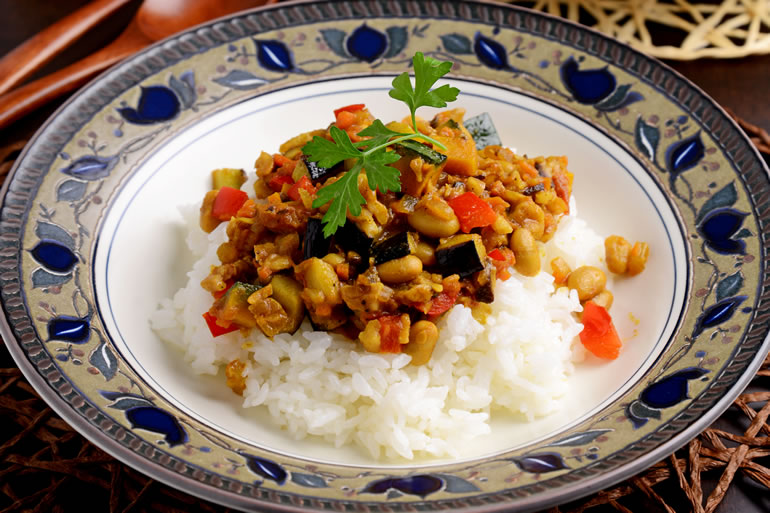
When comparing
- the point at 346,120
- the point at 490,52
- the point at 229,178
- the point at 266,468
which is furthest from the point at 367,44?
the point at 266,468

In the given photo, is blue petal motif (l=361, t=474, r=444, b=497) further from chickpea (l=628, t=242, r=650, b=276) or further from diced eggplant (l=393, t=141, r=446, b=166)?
chickpea (l=628, t=242, r=650, b=276)

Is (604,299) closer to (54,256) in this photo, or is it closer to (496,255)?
(496,255)

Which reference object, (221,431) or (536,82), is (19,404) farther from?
(536,82)

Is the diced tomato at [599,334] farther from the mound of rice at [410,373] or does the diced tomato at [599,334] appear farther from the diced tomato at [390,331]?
the diced tomato at [390,331]

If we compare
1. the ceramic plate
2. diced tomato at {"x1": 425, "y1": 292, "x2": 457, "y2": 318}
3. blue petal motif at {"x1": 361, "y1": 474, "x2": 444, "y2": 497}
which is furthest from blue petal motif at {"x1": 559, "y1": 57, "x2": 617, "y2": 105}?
blue petal motif at {"x1": 361, "y1": 474, "x2": 444, "y2": 497}

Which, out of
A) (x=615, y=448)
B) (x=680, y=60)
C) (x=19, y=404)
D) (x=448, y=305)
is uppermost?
→ (x=680, y=60)

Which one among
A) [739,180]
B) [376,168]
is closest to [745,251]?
[739,180]
